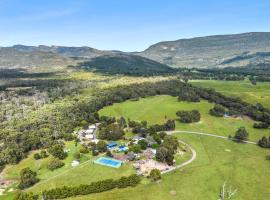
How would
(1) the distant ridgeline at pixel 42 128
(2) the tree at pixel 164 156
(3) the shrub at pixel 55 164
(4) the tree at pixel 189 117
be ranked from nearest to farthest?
1. (3) the shrub at pixel 55 164
2. (2) the tree at pixel 164 156
3. (1) the distant ridgeline at pixel 42 128
4. (4) the tree at pixel 189 117

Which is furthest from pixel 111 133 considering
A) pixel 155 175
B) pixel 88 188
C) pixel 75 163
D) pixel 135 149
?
pixel 88 188

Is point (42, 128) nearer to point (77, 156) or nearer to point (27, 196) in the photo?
point (77, 156)

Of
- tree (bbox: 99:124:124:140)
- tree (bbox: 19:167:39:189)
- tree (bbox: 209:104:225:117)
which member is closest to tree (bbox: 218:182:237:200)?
tree (bbox: 99:124:124:140)

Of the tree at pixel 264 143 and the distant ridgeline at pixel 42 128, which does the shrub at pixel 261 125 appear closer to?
the distant ridgeline at pixel 42 128


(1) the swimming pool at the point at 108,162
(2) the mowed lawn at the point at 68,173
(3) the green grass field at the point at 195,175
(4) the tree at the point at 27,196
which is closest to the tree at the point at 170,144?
(3) the green grass field at the point at 195,175

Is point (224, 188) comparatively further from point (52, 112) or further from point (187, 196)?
point (52, 112)
